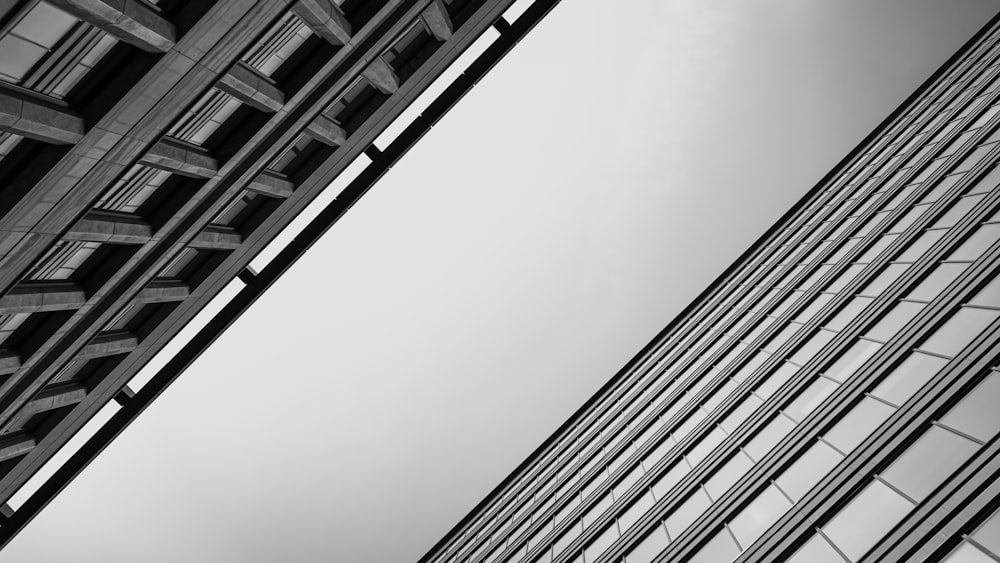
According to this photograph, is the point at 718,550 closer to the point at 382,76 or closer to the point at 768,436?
the point at 768,436

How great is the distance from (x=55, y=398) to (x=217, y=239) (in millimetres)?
7160

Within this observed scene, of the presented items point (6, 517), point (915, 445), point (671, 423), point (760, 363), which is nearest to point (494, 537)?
point (671, 423)

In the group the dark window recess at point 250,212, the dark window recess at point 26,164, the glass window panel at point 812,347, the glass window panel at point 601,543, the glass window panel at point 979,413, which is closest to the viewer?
the dark window recess at point 26,164

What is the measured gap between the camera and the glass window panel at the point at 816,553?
44.4 ft

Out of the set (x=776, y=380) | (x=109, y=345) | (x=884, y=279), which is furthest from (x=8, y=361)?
(x=884, y=279)

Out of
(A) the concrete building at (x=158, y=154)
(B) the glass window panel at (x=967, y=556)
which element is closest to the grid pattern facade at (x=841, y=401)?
(B) the glass window panel at (x=967, y=556)

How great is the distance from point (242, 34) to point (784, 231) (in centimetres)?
3930

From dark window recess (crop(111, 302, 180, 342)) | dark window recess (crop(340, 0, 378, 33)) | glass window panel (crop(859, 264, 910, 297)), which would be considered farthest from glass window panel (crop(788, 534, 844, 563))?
dark window recess (crop(111, 302, 180, 342))

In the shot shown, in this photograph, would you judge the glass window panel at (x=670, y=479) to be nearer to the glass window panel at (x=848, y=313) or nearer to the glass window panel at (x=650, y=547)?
the glass window panel at (x=650, y=547)

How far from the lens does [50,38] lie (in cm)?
999

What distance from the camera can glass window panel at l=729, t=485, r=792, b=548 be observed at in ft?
53.3

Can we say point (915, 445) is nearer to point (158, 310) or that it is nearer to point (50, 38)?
point (50, 38)

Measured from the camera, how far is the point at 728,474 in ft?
66.5

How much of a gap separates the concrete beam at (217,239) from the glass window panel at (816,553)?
18.4 meters
